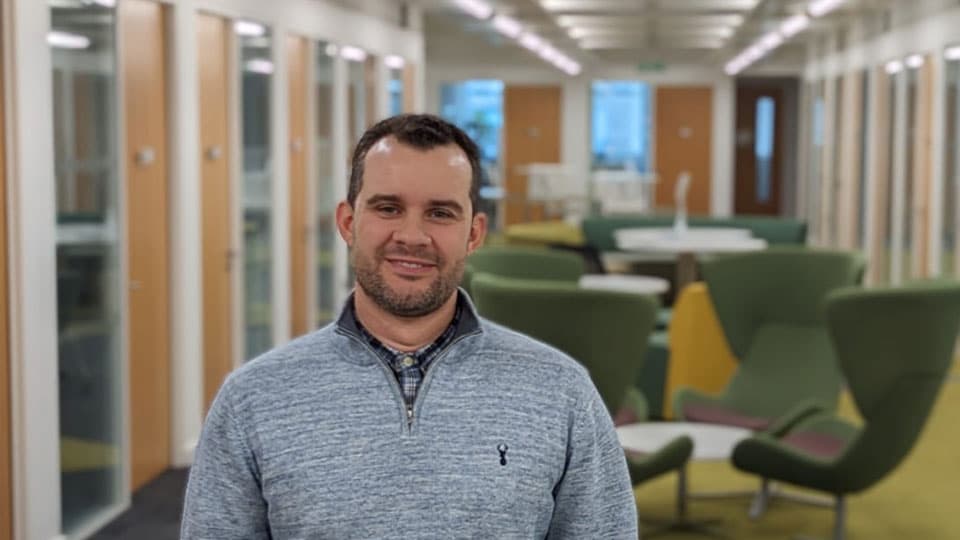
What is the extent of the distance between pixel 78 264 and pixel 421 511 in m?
4.36

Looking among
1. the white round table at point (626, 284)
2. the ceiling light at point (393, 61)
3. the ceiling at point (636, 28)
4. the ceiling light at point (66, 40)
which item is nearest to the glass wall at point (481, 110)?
the ceiling at point (636, 28)

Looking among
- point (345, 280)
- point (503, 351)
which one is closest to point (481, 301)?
point (503, 351)

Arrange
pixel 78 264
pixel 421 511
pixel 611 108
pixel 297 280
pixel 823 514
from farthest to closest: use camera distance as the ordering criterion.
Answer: pixel 611 108 < pixel 297 280 < pixel 823 514 < pixel 78 264 < pixel 421 511

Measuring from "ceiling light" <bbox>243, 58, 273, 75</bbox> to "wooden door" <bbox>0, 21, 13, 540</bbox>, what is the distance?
3.63 metres

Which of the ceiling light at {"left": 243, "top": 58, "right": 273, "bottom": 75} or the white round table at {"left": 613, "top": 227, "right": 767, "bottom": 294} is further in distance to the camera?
the white round table at {"left": 613, "top": 227, "right": 767, "bottom": 294}

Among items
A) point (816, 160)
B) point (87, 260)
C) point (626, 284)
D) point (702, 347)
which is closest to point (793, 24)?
point (816, 160)

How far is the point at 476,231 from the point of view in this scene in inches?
84.3

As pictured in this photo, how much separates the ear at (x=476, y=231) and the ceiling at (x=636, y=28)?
12616mm

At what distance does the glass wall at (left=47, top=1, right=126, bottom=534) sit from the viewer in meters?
5.79

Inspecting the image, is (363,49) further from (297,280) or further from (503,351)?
(503,351)

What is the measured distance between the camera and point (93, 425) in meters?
6.27

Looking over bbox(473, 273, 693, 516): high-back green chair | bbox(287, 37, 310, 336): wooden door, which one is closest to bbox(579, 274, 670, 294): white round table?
bbox(287, 37, 310, 336): wooden door

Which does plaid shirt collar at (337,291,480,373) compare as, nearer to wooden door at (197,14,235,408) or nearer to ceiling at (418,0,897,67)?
wooden door at (197,14,235,408)

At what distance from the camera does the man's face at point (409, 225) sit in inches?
78.8
